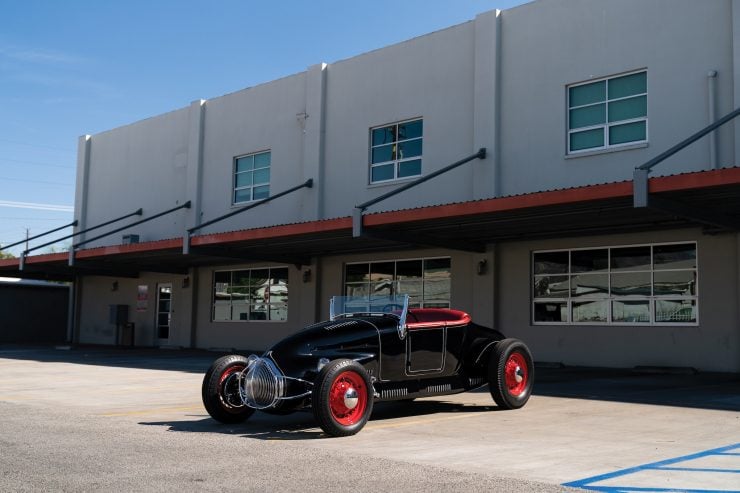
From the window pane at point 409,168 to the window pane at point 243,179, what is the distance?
6.35 meters

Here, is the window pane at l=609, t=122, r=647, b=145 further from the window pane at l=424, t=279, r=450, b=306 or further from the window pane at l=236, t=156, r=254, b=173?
the window pane at l=236, t=156, r=254, b=173

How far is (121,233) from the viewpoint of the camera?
31.3m

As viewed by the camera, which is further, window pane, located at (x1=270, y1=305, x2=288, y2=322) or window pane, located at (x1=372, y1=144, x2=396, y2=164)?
window pane, located at (x1=270, y1=305, x2=288, y2=322)

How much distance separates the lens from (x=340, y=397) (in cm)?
851

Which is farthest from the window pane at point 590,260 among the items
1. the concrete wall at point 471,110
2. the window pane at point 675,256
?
the concrete wall at point 471,110

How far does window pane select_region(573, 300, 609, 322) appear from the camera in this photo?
18.1 meters

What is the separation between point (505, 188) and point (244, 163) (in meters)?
10.3

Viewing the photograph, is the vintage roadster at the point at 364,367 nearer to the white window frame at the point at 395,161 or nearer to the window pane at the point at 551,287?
the window pane at the point at 551,287

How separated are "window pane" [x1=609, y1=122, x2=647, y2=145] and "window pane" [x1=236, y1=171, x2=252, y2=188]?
40.3 ft

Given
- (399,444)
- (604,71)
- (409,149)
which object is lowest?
(399,444)

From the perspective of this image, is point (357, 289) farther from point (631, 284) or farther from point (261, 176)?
point (631, 284)

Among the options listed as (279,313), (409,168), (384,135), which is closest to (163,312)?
(279,313)

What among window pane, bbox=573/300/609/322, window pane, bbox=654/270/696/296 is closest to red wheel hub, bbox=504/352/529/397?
window pane, bbox=654/270/696/296

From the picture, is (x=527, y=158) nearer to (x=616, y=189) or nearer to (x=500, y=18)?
(x=500, y=18)
